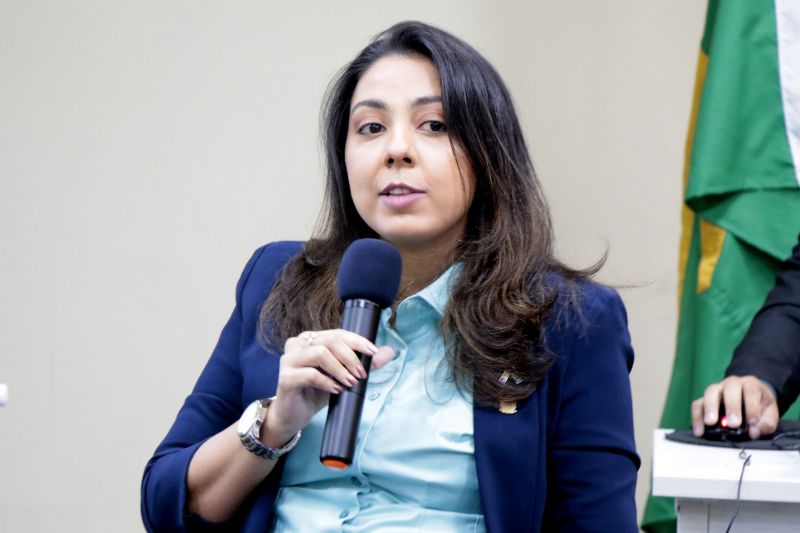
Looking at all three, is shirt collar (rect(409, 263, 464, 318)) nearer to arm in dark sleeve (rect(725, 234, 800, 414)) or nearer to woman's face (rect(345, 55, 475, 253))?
woman's face (rect(345, 55, 475, 253))

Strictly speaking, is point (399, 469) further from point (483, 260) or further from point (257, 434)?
point (483, 260)

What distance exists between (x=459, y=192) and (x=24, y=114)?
1.82m

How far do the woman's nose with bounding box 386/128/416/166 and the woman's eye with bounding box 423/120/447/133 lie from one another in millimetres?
43

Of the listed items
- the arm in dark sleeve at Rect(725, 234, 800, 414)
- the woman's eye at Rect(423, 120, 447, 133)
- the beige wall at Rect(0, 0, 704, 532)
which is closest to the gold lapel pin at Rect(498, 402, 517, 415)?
the woman's eye at Rect(423, 120, 447, 133)

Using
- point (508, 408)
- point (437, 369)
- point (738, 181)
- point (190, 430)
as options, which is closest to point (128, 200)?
point (190, 430)

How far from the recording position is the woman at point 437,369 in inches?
61.4

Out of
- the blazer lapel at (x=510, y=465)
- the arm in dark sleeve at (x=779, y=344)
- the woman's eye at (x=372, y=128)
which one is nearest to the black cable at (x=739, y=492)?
the blazer lapel at (x=510, y=465)

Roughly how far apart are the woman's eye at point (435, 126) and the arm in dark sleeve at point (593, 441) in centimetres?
35

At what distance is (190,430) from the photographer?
5.72 feet

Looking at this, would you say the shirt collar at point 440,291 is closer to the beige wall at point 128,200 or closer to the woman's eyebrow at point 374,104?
the woman's eyebrow at point 374,104

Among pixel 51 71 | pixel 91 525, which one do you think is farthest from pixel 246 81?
pixel 91 525

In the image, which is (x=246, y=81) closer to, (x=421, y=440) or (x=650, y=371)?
(x=650, y=371)

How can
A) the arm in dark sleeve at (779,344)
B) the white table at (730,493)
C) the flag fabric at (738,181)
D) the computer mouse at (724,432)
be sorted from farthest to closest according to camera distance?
the flag fabric at (738,181)
the arm in dark sleeve at (779,344)
the computer mouse at (724,432)
the white table at (730,493)

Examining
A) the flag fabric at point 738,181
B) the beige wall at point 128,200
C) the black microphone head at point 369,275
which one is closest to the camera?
the black microphone head at point 369,275
